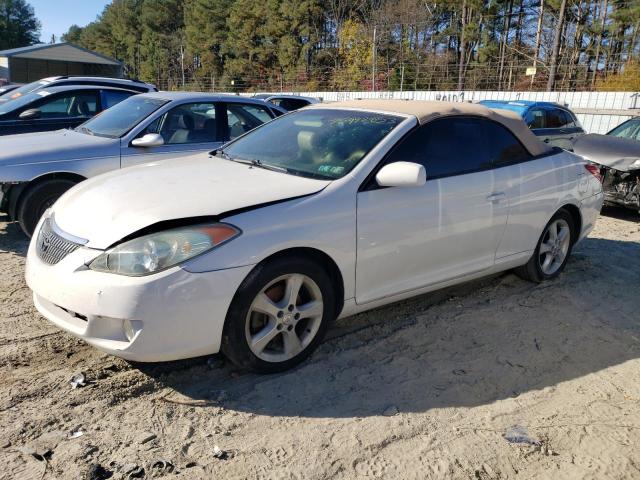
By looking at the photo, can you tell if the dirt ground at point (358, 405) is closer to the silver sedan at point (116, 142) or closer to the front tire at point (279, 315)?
the front tire at point (279, 315)

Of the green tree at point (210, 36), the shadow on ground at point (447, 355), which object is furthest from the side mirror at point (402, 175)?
the green tree at point (210, 36)

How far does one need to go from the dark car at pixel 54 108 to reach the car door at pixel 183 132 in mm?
2708

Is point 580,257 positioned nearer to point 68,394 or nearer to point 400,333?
point 400,333

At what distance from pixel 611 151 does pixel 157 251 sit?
7.60 meters

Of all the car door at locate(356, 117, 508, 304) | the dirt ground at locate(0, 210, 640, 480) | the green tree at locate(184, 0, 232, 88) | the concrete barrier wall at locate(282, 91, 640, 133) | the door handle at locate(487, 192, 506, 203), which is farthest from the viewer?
Result: the green tree at locate(184, 0, 232, 88)

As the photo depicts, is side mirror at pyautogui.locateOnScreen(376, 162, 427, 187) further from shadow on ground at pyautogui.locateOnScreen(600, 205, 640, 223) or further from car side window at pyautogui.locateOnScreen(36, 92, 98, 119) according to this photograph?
car side window at pyautogui.locateOnScreen(36, 92, 98, 119)

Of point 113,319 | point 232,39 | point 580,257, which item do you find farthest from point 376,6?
point 113,319

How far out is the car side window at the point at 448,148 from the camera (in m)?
3.85

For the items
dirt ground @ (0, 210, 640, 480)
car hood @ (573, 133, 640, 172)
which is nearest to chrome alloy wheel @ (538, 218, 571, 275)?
dirt ground @ (0, 210, 640, 480)

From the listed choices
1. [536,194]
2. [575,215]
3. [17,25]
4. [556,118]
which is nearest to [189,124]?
[536,194]

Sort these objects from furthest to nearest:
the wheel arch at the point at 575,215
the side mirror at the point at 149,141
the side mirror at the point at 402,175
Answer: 1. the side mirror at the point at 149,141
2. the wheel arch at the point at 575,215
3. the side mirror at the point at 402,175

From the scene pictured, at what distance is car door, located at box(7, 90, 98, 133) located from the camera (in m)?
8.02

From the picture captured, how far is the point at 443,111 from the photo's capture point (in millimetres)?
4160

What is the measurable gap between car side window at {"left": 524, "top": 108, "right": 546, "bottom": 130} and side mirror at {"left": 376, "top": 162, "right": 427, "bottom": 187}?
27.1ft
